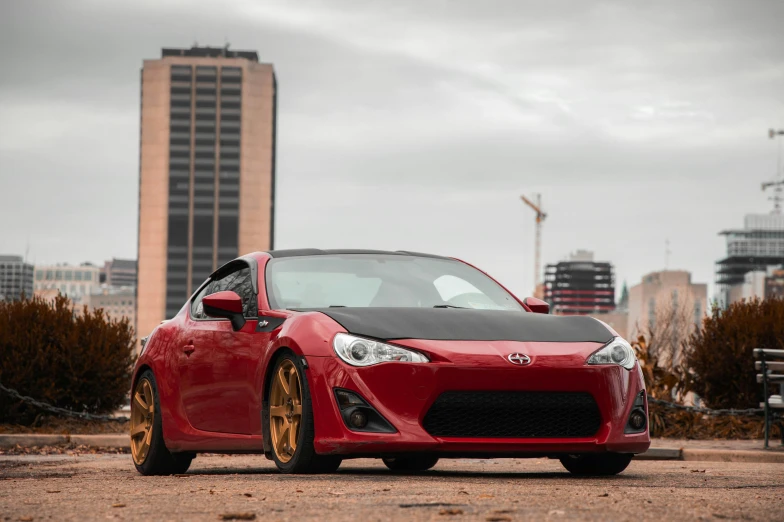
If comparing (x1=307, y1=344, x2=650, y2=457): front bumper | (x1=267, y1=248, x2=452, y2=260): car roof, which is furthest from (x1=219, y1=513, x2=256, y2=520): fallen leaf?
(x1=267, y1=248, x2=452, y2=260): car roof

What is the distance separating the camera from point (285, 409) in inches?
275

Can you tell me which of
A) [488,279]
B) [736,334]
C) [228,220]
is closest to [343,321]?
[488,279]

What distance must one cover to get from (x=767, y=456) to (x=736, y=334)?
4.76 meters

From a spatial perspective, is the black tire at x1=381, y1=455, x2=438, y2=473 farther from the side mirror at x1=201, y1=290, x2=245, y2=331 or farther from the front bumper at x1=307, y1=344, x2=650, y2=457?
the front bumper at x1=307, y1=344, x2=650, y2=457

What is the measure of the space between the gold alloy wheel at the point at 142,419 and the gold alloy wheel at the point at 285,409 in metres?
1.82

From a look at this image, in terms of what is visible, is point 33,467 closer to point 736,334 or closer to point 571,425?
point 571,425

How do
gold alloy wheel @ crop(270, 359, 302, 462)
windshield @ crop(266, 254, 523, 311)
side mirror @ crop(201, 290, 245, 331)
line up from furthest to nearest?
windshield @ crop(266, 254, 523, 311), side mirror @ crop(201, 290, 245, 331), gold alloy wheel @ crop(270, 359, 302, 462)

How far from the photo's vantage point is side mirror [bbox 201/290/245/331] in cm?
750

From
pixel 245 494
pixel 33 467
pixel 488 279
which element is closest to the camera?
pixel 245 494

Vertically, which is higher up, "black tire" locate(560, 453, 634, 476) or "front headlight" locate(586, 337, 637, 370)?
"front headlight" locate(586, 337, 637, 370)

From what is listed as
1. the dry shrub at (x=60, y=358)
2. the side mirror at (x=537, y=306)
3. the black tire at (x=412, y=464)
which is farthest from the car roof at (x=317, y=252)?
the dry shrub at (x=60, y=358)

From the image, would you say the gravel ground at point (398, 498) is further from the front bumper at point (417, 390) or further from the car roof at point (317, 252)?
the car roof at point (317, 252)

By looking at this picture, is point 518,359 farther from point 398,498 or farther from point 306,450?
point 398,498

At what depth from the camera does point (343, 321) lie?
675 cm
